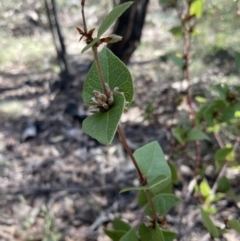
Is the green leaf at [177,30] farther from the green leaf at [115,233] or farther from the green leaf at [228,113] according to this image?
the green leaf at [115,233]

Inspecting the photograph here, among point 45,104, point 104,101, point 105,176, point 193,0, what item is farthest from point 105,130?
point 45,104

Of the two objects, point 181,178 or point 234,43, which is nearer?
point 181,178

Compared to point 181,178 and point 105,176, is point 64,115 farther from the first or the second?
point 181,178

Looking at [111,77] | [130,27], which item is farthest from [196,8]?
[130,27]

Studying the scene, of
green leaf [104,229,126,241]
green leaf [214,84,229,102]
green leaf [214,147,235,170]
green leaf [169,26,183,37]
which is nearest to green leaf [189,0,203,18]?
green leaf [169,26,183,37]

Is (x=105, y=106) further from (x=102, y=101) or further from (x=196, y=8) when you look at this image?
(x=196, y=8)
